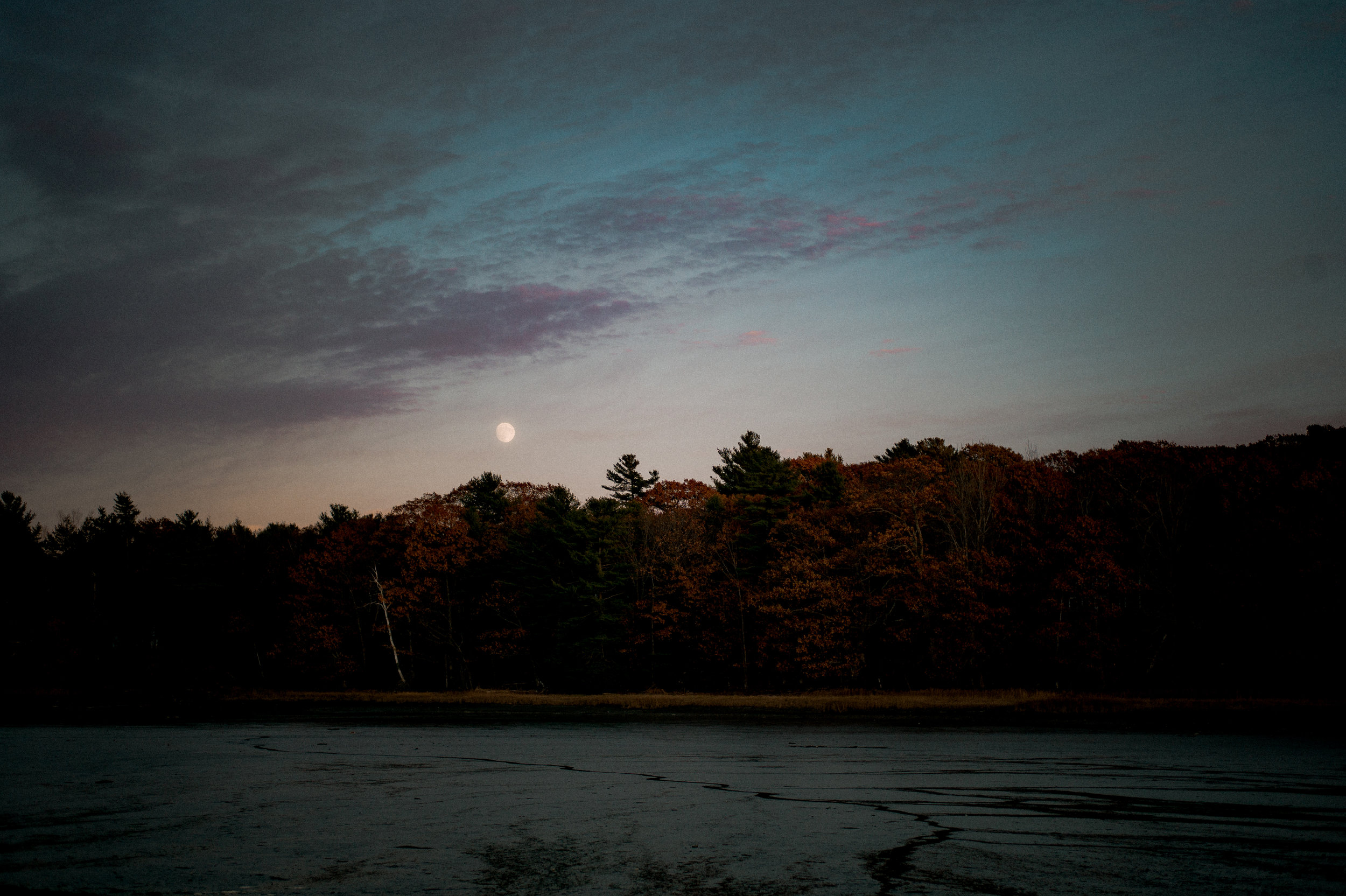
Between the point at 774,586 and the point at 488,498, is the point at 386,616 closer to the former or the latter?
the point at 488,498

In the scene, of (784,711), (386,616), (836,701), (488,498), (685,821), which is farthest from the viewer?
(488,498)

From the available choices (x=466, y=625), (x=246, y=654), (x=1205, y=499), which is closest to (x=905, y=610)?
(x=1205, y=499)

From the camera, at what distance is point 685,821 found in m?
11.1

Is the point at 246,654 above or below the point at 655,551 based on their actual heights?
below

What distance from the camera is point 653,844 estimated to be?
9.55 metres

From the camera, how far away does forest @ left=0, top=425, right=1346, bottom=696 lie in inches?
1923

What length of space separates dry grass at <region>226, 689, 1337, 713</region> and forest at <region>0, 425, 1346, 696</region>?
460 cm

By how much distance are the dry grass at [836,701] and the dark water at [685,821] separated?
19.5m

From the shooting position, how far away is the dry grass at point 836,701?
130 feet

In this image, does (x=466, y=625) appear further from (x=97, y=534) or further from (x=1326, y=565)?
(x=1326, y=565)

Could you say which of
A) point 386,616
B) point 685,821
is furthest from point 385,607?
point 685,821

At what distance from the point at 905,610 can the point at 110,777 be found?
4724 centimetres

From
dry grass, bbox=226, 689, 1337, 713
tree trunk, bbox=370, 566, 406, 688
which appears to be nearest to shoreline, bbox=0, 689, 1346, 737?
dry grass, bbox=226, 689, 1337, 713

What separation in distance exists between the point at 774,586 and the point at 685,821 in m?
45.9
